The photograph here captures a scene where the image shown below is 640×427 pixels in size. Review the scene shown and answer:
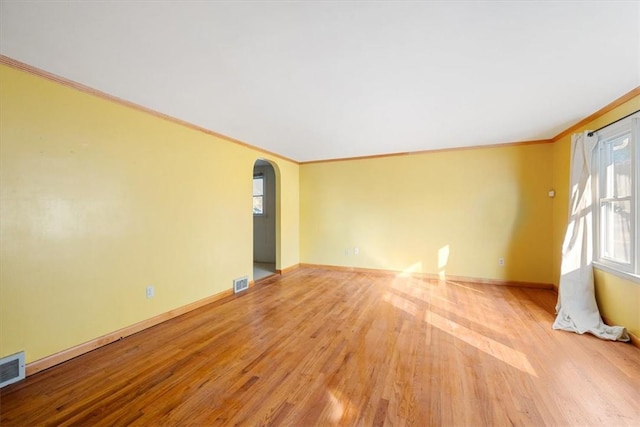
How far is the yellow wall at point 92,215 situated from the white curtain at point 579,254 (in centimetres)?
423

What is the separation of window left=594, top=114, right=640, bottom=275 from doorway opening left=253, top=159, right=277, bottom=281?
16.9ft

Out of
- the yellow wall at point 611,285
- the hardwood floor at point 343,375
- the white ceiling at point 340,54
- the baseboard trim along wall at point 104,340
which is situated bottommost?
the hardwood floor at point 343,375

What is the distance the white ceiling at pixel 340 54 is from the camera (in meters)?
1.36

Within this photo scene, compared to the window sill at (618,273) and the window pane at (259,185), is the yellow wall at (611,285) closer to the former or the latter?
the window sill at (618,273)

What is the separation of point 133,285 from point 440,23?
3.33m

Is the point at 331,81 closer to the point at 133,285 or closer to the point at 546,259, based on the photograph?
the point at 133,285

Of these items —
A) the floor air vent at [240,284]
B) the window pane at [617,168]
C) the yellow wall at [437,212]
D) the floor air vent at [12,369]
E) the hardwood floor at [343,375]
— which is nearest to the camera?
the hardwood floor at [343,375]

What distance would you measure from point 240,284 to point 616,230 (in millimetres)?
4555

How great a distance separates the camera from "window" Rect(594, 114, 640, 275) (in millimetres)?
2299

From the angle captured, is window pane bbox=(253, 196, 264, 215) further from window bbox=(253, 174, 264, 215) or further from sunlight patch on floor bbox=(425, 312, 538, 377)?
sunlight patch on floor bbox=(425, 312, 538, 377)

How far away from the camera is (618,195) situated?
2.58 meters

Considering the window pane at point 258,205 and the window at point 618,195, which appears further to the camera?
the window pane at point 258,205

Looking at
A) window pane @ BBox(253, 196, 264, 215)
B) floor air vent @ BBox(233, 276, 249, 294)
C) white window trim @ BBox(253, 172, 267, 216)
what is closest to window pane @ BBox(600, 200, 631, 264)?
floor air vent @ BBox(233, 276, 249, 294)

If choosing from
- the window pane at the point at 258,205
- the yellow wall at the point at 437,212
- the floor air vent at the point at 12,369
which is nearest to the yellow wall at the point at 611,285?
the yellow wall at the point at 437,212
